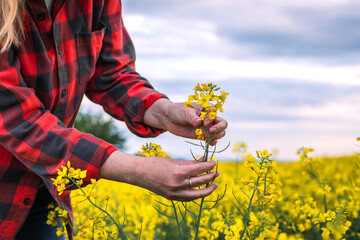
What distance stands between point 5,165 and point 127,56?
0.94 meters

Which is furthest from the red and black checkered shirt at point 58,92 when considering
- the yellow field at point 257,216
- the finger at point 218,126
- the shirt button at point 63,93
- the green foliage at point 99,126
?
the green foliage at point 99,126

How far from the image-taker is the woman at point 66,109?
4.95 ft

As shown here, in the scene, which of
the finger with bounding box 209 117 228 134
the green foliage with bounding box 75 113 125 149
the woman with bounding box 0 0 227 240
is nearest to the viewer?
the woman with bounding box 0 0 227 240

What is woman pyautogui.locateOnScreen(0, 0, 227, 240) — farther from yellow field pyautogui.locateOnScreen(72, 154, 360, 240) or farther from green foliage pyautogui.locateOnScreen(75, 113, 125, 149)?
green foliage pyautogui.locateOnScreen(75, 113, 125, 149)

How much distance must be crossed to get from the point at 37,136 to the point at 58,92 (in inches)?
15.2

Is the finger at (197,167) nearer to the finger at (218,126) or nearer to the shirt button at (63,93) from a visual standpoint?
the finger at (218,126)

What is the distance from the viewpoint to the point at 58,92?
1948mm

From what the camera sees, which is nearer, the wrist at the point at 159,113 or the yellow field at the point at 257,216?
the yellow field at the point at 257,216

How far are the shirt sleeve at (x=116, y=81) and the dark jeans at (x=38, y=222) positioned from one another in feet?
1.79

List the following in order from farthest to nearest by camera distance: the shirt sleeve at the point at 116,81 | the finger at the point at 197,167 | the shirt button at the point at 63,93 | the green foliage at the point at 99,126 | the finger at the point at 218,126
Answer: the green foliage at the point at 99,126 < the shirt sleeve at the point at 116,81 < the shirt button at the point at 63,93 < the finger at the point at 218,126 < the finger at the point at 197,167

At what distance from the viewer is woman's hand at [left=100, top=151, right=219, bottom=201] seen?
55.2 inches

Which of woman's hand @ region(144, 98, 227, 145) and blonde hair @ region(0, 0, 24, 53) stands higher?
blonde hair @ region(0, 0, 24, 53)

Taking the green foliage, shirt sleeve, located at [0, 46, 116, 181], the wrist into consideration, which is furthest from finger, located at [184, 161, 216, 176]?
the green foliage

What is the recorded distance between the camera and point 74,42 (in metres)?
2.05
